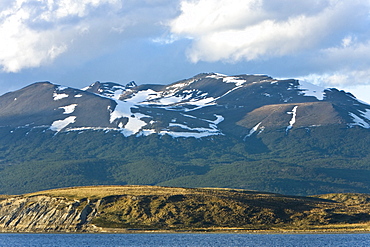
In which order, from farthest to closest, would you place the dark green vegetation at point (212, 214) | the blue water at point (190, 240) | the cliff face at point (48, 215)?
the cliff face at point (48, 215), the dark green vegetation at point (212, 214), the blue water at point (190, 240)

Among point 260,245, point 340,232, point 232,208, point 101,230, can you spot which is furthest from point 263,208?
point 260,245

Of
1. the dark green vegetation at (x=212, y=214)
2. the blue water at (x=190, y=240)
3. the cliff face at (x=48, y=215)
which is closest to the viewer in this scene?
the blue water at (x=190, y=240)

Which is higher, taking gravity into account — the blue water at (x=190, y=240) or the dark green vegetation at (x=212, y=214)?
the dark green vegetation at (x=212, y=214)

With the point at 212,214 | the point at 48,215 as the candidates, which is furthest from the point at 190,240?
the point at 48,215

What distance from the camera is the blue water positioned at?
13512cm

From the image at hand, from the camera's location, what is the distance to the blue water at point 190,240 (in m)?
135

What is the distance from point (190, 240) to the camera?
146 m

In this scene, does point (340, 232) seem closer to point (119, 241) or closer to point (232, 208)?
point (232, 208)

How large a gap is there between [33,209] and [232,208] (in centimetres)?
5634

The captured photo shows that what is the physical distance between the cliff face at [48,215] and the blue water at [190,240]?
1499cm

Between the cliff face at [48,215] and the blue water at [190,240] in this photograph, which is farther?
the cliff face at [48,215]

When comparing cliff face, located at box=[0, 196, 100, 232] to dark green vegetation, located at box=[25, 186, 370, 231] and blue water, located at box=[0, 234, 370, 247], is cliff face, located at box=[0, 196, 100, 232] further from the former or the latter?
blue water, located at box=[0, 234, 370, 247]

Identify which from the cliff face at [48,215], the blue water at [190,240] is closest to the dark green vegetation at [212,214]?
the cliff face at [48,215]

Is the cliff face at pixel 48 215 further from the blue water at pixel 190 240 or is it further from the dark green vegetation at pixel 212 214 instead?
the blue water at pixel 190 240
